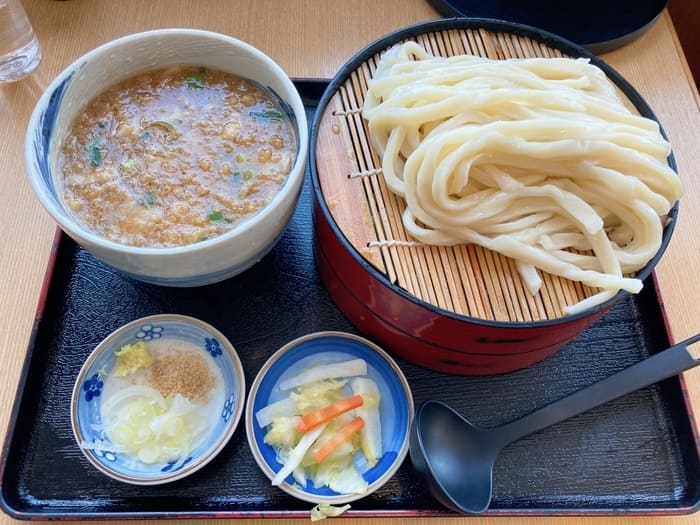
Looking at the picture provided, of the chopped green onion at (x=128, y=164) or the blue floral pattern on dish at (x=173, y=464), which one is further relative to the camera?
the chopped green onion at (x=128, y=164)

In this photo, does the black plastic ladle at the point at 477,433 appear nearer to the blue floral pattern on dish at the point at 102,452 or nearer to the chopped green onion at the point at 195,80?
the blue floral pattern on dish at the point at 102,452

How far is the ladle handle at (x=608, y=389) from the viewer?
1211 millimetres

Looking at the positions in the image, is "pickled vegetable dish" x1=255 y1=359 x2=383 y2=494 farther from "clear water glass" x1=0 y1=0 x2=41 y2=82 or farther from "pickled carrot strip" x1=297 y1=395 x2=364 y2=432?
"clear water glass" x1=0 y1=0 x2=41 y2=82

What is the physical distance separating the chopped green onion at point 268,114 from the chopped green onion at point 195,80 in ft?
0.47

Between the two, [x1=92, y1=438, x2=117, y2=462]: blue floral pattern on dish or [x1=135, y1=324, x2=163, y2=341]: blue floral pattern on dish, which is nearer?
[x1=92, y1=438, x2=117, y2=462]: blue floral pattern on dish

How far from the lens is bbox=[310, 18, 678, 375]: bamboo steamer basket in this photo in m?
1.08

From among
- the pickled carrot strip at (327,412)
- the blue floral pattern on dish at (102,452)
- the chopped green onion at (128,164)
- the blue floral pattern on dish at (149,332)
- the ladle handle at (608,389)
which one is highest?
the chopped green onion at (128,164)

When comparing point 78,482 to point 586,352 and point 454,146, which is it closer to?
point 454,146

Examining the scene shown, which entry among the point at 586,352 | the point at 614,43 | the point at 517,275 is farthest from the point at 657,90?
the point at 517,275

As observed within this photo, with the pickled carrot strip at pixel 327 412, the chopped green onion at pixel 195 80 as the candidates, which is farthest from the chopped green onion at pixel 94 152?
the pickled carrot strip at pixel 327 412

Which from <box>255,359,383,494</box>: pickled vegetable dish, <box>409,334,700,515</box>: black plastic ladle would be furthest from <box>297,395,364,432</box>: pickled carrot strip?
<box>409,334,700,515</box>: black plastic ladle

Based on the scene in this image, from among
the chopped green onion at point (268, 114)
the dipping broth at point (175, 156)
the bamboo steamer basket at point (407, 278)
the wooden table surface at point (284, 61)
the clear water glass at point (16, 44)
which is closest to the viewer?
the bamboo steamer basket at point (407, 278)

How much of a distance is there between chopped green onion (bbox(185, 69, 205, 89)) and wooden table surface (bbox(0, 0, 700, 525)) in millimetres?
447

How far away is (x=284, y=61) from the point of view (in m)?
1.78
